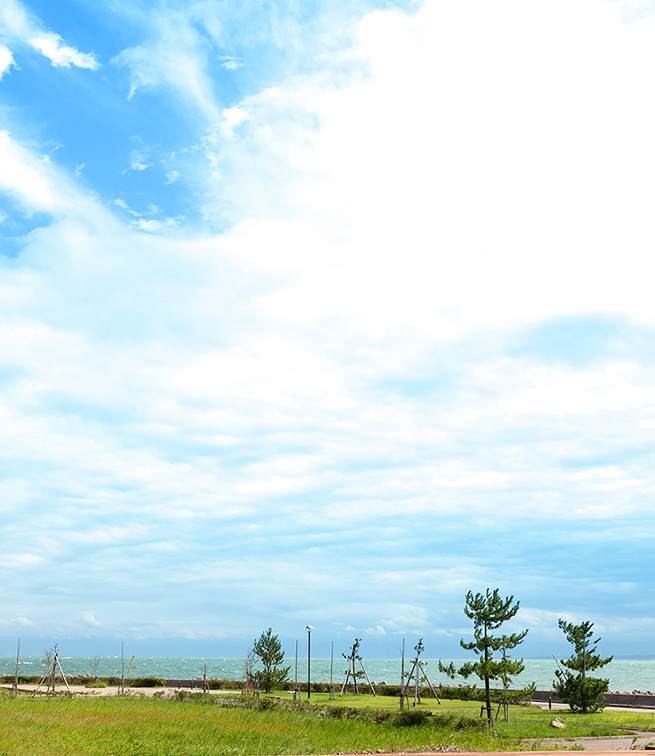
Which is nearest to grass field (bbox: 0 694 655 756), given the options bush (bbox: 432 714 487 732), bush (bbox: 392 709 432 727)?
bush (bbox: 432 714 487 732)

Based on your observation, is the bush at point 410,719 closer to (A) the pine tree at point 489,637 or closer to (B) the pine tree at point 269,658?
(A) the pine tree at point 489,637

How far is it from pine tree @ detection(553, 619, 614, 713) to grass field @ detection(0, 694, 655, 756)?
6144 mm

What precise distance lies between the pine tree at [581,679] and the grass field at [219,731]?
6144mm

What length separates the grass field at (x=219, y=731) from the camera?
13.1 metres

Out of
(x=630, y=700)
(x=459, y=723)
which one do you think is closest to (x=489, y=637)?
(x=459, y=723)

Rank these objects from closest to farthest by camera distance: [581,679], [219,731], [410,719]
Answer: [219,731], [410,719], [581,679]

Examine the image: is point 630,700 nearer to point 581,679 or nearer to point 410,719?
point 581,679

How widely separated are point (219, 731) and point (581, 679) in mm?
19866

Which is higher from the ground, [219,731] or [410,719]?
[219,731]

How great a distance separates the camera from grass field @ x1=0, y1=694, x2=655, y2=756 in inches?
514

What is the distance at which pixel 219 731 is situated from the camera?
15.8 m

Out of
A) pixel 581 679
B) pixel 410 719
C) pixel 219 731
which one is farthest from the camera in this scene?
pixel 581 679

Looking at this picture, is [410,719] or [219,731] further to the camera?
[410,719]

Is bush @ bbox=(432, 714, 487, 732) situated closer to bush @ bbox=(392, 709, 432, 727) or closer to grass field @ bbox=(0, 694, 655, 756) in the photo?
grass field @ bbox=(0, 694, 655, 756)
